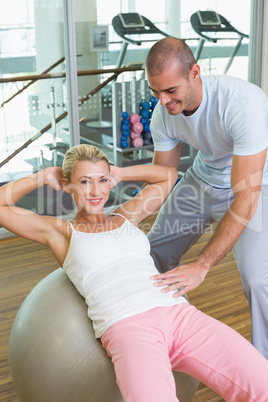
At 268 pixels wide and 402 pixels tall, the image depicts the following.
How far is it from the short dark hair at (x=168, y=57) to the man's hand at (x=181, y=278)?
0.63 m

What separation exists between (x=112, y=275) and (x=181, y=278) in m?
0.24

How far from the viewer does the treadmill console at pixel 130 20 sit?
329 centimetres

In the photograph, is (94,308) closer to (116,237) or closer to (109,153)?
(116,237)

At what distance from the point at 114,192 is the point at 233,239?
1.89m

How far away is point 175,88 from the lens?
176cm

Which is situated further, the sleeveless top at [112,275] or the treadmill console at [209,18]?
the treadmill console at [209,18]

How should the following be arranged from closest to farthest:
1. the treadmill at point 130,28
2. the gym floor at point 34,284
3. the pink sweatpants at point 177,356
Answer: the pink sweatpants at point 177,356
the gym floor at point 34,284
the treadmill at point 130,28

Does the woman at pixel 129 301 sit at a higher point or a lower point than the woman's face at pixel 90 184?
lower

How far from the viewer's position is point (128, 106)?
11.4 ft

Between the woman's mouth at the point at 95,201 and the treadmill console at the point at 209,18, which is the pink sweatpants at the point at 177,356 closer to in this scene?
the woman's mouth at the point at 95,201

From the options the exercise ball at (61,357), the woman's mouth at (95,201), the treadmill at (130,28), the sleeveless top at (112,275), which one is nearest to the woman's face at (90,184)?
the woman's mouth at (95,201)

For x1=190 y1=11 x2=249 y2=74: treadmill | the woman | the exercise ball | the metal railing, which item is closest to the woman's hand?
the woman

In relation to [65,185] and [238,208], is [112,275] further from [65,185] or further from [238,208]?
[238,208]

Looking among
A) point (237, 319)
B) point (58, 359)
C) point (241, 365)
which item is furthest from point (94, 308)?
point (237, 319)
